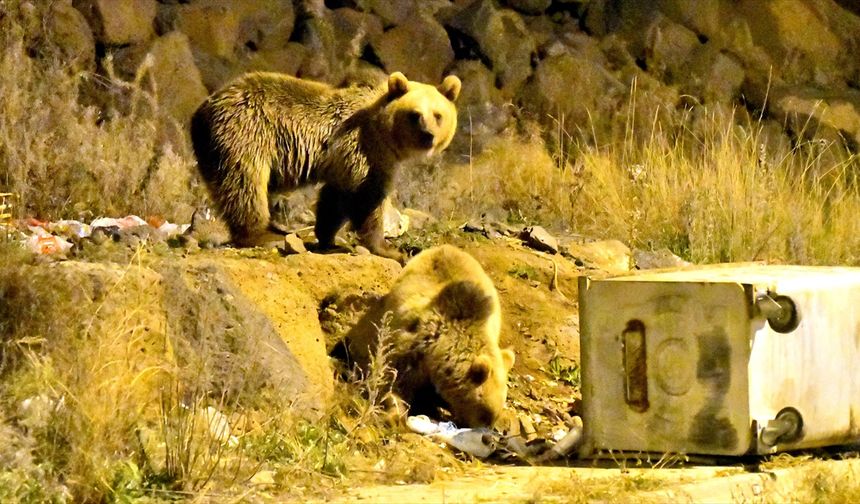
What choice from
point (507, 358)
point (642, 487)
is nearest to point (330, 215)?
point (507, 358)

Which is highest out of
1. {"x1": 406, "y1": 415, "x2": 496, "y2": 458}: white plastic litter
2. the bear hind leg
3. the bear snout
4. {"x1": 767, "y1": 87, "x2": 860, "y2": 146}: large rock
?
the bear snout

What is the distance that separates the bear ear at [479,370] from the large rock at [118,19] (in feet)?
21.6

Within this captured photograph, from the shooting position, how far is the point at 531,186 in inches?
491

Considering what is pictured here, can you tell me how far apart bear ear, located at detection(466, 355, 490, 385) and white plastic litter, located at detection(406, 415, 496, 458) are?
0.80ft

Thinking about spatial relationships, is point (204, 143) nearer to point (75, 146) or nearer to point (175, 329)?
point (75, 146)

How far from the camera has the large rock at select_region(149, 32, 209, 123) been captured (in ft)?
41.2

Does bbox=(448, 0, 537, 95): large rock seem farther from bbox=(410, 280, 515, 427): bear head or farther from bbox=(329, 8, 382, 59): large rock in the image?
bbox=(410, 280, 515, 427): bear head

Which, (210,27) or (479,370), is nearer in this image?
(479,370)

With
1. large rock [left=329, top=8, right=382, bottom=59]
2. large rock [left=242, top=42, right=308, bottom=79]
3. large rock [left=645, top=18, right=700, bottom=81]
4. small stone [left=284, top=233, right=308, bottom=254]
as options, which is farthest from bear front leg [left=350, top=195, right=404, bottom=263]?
large rock [left=645, top=18, right=700, bottom=81]

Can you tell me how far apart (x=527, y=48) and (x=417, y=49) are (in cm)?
153

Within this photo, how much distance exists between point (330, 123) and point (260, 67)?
4598mm

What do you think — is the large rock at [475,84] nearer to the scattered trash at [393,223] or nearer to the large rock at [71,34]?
the large rock at [71,34]

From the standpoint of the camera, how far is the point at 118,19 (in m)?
12.8

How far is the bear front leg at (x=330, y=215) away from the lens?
29.9 ft
